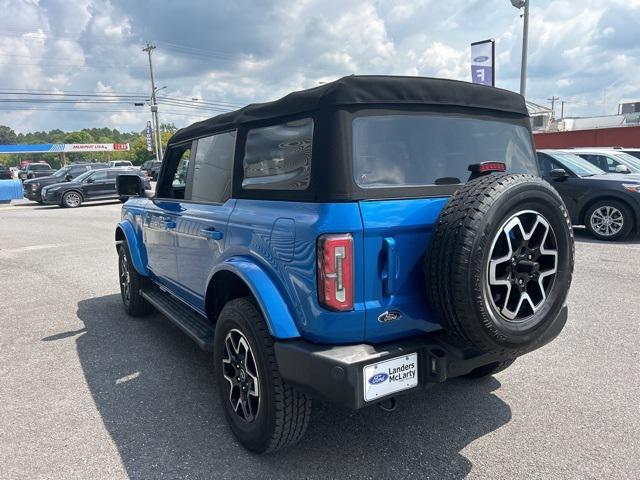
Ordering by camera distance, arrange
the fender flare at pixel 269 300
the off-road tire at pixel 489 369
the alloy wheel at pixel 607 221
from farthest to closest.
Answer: the alloy wheel at pixel 607 221 → the off-road tire at pixel 489 369 → the fender flare at pixel 269 300

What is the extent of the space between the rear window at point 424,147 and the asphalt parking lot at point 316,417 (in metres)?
1.47

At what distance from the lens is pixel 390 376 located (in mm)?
2219

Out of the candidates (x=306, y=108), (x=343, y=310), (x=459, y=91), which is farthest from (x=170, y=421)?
(x=459, y=91)

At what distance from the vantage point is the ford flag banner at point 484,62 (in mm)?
15039

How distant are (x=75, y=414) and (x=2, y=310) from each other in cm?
332

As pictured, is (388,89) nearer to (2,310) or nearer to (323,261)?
(323,261)

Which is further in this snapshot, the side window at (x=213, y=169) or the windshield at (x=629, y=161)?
the windshield at (x=629, y=161)

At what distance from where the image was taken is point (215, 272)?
2.88 meters

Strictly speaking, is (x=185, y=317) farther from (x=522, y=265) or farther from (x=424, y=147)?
(x=522, y=265)

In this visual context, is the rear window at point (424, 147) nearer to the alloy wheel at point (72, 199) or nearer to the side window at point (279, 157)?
the side window at point (279, 157)

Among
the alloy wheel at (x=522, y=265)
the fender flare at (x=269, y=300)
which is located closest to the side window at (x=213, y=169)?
the fender flare at (x=269, y=300)

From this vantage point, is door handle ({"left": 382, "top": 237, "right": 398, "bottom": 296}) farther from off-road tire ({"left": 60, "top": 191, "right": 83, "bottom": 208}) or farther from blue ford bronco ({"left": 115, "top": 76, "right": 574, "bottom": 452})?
off-road tire ({"left": 60, "top": 191, "right": 83, "bottom": 208})

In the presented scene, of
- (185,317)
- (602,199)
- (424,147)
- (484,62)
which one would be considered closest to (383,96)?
(424,147)

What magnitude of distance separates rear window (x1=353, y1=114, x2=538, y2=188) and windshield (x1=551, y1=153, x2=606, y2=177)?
7101 mm
